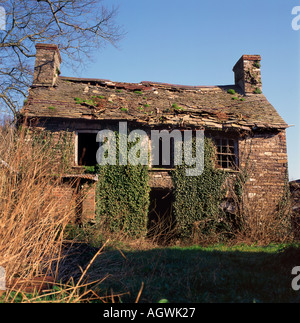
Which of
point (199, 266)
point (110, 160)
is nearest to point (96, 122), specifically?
point (110, 160)

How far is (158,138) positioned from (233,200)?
413cm

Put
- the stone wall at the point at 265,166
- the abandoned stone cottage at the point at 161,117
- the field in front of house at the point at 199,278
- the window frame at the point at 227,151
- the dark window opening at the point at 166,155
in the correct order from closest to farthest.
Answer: the field in front of house at the point at 199,278
the abandoned stone cottage at the point at 161,117
the stone wall at the point at 265,166
the dark window opening at the point at 166,155
the window frame at the point at 227,151

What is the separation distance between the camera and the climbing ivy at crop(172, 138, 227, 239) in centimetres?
1171

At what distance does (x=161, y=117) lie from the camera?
1217 centimetres

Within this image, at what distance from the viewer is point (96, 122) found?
1194 centimetres

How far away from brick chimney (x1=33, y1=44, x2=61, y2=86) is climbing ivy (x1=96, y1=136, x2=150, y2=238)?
500cm

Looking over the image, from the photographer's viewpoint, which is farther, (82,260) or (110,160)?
(110,160)

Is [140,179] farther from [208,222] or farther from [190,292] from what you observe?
[190,292]

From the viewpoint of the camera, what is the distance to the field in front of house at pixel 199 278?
4.87m

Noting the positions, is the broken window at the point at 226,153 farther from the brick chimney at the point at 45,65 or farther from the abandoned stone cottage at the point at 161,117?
the brick chimney at the point at 45,65

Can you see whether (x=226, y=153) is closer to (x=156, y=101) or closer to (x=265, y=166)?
(x=265, y=166)

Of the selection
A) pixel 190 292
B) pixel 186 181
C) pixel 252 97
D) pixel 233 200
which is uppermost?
pixel 252 97

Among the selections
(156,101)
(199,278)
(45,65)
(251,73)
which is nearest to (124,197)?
(156,101)

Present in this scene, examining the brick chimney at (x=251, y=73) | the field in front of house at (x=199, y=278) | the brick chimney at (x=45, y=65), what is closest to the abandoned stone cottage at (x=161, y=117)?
the brick chimney at (x=45, y=65)
